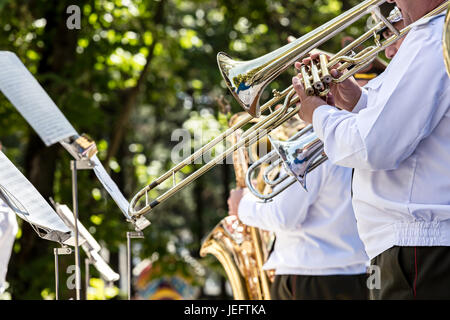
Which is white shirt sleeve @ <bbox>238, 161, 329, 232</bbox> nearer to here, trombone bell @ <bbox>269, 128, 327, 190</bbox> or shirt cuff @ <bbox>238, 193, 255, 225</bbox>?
shirt cuff @ <bbox>238, 193, 255, 225</bbox>

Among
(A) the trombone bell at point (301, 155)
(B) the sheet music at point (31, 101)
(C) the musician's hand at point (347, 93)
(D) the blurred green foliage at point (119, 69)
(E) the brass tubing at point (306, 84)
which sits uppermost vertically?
(D) the blurred green foliage at point (119, 69)

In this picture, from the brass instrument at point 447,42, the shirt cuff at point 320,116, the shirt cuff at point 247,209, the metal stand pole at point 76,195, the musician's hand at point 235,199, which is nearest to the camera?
the brass instrument at point 447,42

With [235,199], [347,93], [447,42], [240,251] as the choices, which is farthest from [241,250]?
[447,42]

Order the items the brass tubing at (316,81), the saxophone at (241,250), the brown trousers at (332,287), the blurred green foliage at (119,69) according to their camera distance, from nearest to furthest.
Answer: the brass tubing at (316,81)
the brown trousers at (332,287)
the saxophone at (241,250)
the blurred green foliage at (119,69)

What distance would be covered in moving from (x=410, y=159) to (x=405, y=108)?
0.57 feet

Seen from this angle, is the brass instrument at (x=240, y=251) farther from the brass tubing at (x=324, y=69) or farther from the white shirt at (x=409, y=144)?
the white shirt at (x=409, y=144)

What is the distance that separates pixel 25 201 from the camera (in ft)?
8.14

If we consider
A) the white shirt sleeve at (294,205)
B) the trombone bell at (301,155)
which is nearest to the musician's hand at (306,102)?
the trombone bell at (301,155)

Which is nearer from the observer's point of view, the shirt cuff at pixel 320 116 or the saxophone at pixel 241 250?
the shirt cuff at pixel 320 116

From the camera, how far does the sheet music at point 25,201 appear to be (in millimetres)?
2447

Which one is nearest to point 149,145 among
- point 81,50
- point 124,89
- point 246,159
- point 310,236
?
point 124,89

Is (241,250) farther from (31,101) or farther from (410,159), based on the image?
(410,159)

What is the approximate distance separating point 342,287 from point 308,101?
1.51m
